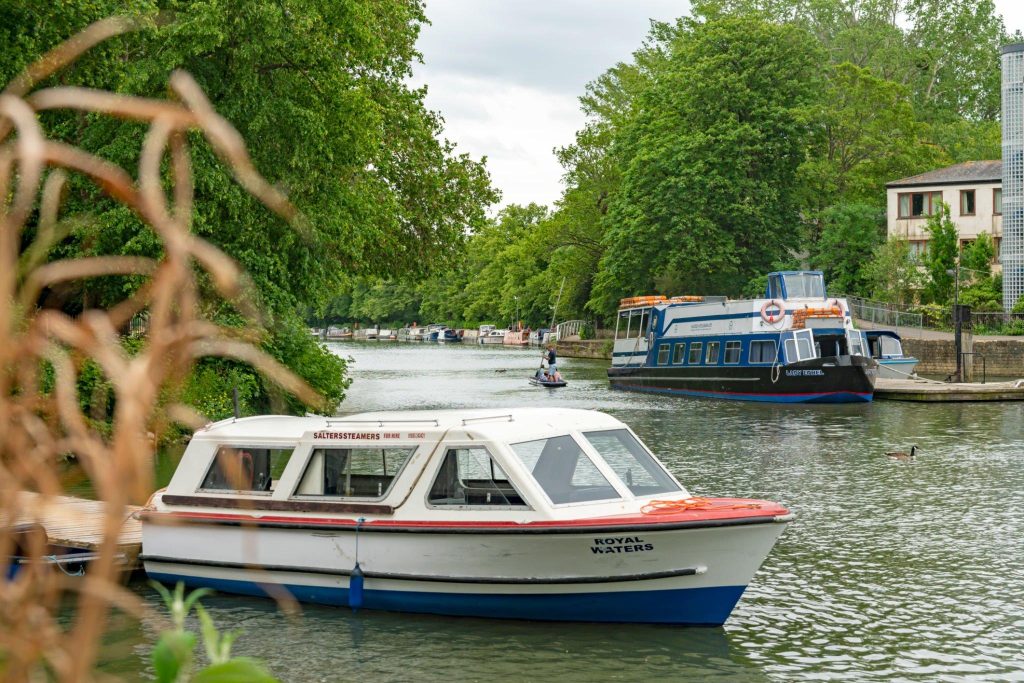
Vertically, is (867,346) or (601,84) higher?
(601,84)

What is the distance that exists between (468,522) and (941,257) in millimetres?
60524

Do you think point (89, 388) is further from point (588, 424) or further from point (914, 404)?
point (914, 404)

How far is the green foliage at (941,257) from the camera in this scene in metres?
69.2

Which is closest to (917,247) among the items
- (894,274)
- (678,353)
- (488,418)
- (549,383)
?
(894,274)

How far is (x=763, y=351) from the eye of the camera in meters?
50.6

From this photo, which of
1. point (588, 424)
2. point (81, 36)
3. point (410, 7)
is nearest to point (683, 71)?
point (410, 7)

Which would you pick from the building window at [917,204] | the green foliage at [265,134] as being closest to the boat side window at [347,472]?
the green foliage at [265,134]

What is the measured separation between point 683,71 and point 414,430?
63.6 metres

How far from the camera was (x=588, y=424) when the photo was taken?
15.5 meters

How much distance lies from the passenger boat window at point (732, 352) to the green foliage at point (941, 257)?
22.3 metres

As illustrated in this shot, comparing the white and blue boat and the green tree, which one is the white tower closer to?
the green tree

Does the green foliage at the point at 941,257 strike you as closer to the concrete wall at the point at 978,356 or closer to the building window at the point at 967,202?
the building window at the point at 967,202

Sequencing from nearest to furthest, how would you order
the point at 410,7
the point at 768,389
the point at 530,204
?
the point at 410,7
the point at 768,389
the point at 530,204

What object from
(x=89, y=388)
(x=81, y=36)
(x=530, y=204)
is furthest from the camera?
(x=530, y=204)
